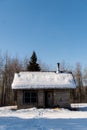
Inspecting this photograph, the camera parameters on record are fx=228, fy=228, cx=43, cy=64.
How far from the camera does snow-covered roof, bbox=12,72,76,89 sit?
27594mm

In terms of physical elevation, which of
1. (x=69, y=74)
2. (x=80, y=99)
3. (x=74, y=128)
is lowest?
(x=80, y=99)

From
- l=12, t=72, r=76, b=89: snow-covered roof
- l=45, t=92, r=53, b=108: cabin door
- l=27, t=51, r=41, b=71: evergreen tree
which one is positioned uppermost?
l=27, t=51, r=41, b=71: evergreen tree

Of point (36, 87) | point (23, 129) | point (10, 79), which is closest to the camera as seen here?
point (23, 129)

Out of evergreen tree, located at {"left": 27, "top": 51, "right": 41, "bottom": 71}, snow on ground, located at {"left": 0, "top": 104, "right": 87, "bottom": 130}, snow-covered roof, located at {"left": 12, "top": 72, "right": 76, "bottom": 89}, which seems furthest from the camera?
evergreen tree, located at {"left": 27, "top": 51, "right": 41, "bottom": 71}

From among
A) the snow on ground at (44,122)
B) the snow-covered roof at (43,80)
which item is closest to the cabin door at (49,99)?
the snow-covered roof at (43,80)

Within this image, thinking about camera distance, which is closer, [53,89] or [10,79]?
[53,89]

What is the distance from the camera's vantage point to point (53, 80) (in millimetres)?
29047

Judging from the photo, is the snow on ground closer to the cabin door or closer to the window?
the window

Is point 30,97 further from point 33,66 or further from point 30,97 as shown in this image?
point 33,66

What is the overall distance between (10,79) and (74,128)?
4296cm

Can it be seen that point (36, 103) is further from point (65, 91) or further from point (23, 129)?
point (23, 129)

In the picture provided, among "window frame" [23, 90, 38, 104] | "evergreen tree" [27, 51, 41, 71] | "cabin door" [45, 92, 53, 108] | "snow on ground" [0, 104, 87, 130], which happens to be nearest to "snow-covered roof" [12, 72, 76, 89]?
"window frame" [23, 90, 38, 104]

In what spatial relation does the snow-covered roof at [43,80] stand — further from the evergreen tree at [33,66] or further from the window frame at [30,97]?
the evergreen tree at [33,66]

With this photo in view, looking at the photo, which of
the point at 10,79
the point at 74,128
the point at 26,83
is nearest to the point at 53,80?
the point at 26,83
